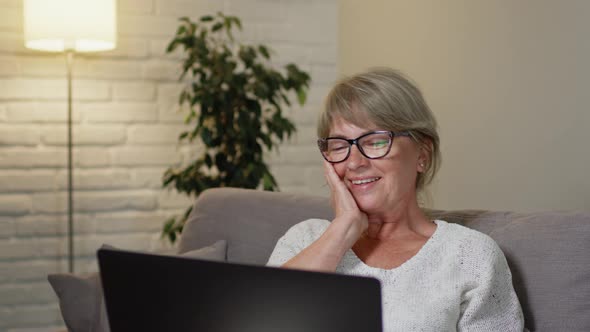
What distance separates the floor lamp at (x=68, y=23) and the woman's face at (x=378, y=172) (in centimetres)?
165

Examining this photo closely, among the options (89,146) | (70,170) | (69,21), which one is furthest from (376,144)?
(89,146)

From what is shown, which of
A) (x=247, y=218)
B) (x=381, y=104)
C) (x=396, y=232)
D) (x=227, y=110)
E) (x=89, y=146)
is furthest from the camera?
(x=89, y=146)

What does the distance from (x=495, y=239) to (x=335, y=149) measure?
1.26 ft

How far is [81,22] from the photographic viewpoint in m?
3.00

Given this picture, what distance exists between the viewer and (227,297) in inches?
35.9

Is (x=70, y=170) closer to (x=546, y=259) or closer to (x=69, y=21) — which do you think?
(x=69, y=21)

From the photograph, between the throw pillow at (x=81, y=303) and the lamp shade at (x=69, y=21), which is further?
the lamp shade at (x=69, y=21)

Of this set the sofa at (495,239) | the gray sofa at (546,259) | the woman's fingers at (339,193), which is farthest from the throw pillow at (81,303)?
the gray sofa at (546,259)

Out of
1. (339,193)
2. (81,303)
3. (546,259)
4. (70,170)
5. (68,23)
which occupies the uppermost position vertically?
(68,23)

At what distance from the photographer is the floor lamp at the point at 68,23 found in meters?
2.99

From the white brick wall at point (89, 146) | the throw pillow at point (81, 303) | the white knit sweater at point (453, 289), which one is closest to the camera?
the white knit sweater at point (453, 289)

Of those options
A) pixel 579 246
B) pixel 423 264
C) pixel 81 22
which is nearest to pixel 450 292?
pixel 423 264

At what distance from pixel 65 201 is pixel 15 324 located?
55cm

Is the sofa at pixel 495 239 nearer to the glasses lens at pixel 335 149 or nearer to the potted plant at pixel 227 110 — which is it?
the glasses lens at pixel 335 149
